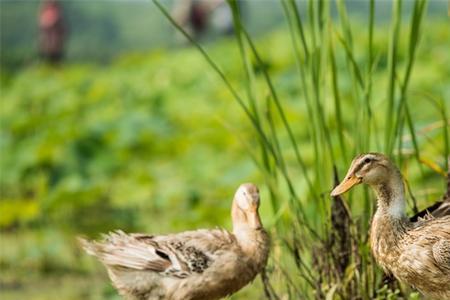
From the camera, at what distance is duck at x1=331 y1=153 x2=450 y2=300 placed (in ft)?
12.9

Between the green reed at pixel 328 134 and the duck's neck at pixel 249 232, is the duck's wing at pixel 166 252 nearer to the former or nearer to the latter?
the duck's neck at pixel 249 232

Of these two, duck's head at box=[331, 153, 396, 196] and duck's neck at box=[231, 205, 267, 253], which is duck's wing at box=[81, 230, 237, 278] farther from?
duck's head at box=[331, 153, 396, 196]

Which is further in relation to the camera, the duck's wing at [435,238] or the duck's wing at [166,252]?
the duck's wing at [166,252]

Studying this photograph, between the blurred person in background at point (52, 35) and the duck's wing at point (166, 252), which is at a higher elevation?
the blurred person in background at point (52, 35)

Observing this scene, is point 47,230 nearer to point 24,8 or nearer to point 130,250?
point 130,250

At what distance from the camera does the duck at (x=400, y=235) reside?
12.9ft

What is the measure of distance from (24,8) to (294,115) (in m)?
26.6

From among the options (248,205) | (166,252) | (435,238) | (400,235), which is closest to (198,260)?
(166,252)

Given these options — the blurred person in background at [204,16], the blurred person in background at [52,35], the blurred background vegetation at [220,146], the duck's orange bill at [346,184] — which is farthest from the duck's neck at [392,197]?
→ the blurred person in background at [204,16]

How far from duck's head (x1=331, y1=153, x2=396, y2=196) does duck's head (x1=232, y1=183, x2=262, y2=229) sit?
1.53 feet

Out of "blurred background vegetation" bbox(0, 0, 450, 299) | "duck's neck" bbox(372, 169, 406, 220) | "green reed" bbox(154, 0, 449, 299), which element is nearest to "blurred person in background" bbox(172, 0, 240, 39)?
"blurred background vegetation" bbox(0, 0, 450, 299)

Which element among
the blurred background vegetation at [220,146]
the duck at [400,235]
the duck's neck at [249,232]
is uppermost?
the blurred background vegetation at [220,146]

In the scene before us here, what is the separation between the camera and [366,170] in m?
3.96

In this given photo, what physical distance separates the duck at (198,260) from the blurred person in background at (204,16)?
20.6 meters
